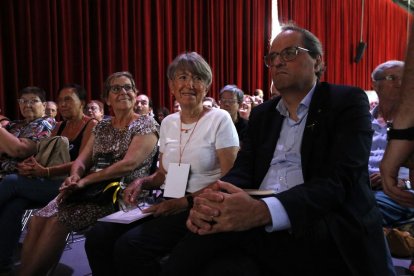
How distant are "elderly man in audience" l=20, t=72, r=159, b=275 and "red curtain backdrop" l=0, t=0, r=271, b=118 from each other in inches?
139

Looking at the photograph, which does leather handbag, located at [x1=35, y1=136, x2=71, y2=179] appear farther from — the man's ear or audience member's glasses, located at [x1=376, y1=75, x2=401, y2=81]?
audience member's glasses, located at [x1=376, y1=75, x2=401, y2=81]

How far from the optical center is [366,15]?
13.8 meters

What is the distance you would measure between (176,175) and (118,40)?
16.7 feet

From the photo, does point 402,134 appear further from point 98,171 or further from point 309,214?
point 98,171

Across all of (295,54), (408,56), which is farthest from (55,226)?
(408,56)

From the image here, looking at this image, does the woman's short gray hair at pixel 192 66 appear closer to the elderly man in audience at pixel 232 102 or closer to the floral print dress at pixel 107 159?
the floral print dress at pixel 107 159

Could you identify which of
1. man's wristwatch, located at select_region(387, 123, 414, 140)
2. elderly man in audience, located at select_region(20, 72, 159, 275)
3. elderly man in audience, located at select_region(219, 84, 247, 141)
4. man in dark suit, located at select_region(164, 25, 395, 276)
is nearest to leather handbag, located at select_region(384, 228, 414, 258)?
man in dark suit, located at select_region(164, 25, 395, 276)

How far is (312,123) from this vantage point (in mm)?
1465

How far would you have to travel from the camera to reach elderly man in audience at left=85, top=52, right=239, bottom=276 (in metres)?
1.78

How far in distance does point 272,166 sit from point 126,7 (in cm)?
577

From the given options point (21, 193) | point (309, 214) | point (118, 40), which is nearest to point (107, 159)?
point (21, 193)

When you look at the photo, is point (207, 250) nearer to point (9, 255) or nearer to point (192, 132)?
point (192, 132)

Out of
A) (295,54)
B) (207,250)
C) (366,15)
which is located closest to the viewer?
(207,250)

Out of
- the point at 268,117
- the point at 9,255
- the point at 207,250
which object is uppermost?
the point at 268,117
